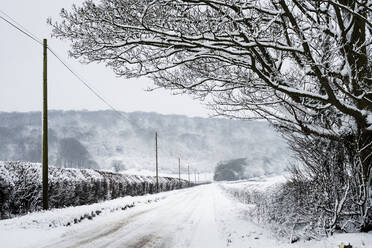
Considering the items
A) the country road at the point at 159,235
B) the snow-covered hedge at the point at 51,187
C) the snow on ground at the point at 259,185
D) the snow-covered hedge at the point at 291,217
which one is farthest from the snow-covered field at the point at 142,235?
the snow-covered hedge at the point at 51,187

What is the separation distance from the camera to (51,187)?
16219 mm

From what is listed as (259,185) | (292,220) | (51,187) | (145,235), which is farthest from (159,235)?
(259,185)

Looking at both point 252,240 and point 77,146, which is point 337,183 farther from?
point 77,146

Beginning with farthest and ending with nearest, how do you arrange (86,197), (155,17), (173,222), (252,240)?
1. (86,197)
2. (173,222)
3. (252,240)
4. (155,17)

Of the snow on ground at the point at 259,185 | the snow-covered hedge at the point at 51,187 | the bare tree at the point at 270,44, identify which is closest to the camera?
the bare tree at the point at 270,44

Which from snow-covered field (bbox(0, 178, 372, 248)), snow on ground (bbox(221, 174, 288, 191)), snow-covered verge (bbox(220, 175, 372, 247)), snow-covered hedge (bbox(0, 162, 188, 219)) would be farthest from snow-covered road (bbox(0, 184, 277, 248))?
snow-covered hedge (bbox(0, 162, 188, 219))

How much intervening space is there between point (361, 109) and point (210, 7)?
352 cm

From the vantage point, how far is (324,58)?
21.3 ft

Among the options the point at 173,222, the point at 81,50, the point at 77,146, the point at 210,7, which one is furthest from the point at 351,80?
the point at 77,146

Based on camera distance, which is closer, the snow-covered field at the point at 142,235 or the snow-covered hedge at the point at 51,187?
the snow-covered field at the point at 142,235

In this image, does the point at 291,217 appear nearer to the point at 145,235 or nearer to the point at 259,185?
the point at 145,235

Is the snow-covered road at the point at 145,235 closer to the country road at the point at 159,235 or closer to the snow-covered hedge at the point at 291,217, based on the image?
the country road at the point at 159,235

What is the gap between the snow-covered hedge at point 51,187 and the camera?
12867 mm

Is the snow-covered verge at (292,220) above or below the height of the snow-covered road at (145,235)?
above
